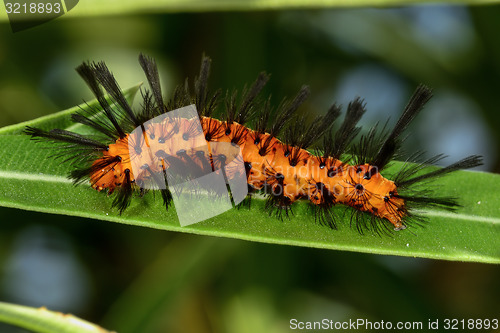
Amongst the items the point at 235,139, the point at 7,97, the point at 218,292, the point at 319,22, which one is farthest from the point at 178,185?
the point at 319,22

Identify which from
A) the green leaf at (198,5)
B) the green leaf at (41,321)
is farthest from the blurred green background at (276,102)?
the green leaf at (41,321)

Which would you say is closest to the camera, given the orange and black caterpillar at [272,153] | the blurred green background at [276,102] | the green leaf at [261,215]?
the green leaf at [261,215]

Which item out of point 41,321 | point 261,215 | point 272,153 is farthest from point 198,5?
point 41,321

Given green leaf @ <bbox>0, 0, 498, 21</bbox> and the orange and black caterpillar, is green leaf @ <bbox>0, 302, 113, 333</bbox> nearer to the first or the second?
the orange and black caterpillar

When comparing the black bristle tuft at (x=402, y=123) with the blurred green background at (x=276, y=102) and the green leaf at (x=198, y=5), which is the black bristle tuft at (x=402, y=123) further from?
the blurred green background at (x=276, y=102)

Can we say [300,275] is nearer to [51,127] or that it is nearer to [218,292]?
[218,292]

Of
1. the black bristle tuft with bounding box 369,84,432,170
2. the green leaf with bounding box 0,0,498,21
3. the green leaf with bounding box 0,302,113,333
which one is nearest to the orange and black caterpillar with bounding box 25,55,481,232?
the black bristle tuft with bounding box 369,84,432,170

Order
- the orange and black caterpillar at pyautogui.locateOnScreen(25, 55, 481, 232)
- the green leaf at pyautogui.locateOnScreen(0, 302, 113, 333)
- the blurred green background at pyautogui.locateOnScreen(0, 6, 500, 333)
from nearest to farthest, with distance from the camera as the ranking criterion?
the green leaf at pyautogui.locateOnScreen(0, 302, 113, 333)
the orange and black caterpillar at pyautogui.locateOnScreen(25, 55, 481, 232)
the blurred green background at pyautogui.locateOnScreen(0, 6, 500, 333)
